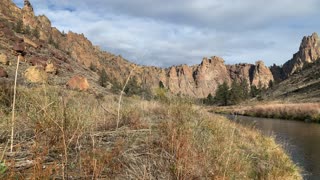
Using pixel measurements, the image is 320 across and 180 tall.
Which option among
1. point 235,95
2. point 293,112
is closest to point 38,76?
point 293,112

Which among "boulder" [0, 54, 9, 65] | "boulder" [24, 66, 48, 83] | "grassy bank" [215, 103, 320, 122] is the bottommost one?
"grassy bank" [215, 103, 320, 122]

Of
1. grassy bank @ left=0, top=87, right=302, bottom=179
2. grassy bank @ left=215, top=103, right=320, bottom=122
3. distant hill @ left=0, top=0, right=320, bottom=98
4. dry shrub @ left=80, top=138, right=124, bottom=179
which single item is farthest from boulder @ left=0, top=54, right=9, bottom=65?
dry shrub @ left=80, top=138, right=124, bottom=179

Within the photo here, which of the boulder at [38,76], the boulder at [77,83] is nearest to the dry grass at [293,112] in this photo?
the boulder at [77,83]

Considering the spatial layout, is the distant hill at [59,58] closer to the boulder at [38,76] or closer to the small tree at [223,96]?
the boulder at [38,76]

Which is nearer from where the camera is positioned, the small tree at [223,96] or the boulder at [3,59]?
the boulder at [3,59]

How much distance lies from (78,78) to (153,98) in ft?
Answer: 35.5

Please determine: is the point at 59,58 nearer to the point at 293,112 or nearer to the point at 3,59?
the point at 3,59

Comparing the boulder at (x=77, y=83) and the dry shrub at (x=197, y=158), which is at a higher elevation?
the boulder at (x=77, y=83)

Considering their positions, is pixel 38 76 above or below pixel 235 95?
below

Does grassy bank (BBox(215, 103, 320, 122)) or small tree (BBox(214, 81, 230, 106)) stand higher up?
small tree (BBox(214, 81, 230, 106))

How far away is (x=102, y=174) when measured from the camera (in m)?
4.10

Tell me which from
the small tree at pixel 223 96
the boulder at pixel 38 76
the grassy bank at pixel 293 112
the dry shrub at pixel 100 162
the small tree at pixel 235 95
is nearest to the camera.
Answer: the dry shrub at pixel 100 162

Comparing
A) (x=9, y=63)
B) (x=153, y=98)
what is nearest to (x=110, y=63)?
(x=9, y=63)

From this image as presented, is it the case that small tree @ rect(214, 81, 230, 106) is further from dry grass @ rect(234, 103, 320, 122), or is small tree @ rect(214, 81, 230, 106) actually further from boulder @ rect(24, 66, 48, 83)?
boulder @ rect(24, 66, 48, 83)
